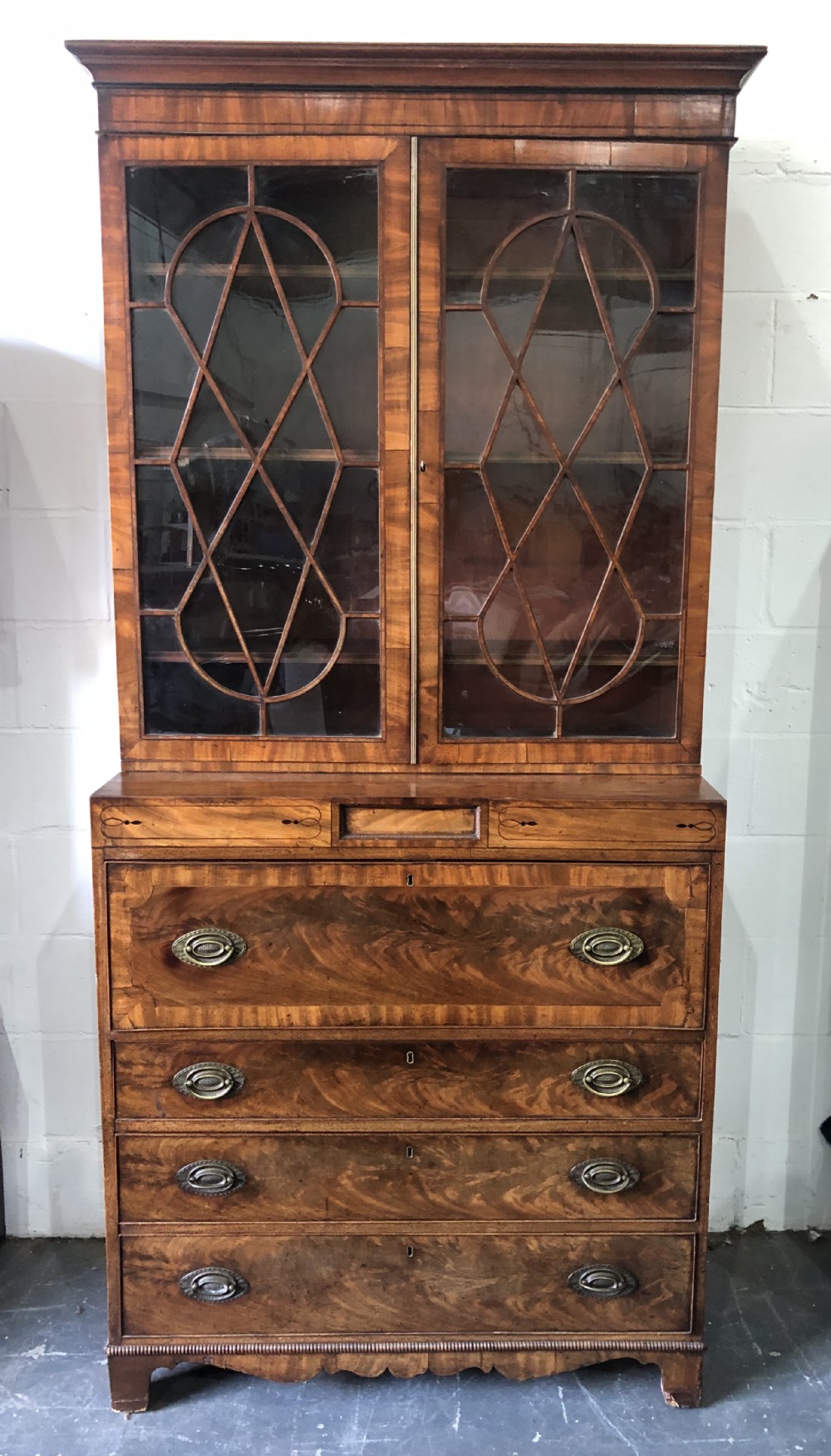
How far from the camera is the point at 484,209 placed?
150cm

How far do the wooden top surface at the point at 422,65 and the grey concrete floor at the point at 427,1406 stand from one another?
1985 millimetres

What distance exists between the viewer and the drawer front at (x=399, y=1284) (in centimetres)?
160

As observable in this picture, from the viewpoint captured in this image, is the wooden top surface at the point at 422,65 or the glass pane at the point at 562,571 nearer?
the wooden top surface at the point at 422,65

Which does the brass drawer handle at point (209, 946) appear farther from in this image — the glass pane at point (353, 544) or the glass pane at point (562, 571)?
the glass pane at point (562, 571)

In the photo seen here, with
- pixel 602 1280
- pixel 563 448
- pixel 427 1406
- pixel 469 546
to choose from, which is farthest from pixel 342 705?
pixel 427 1406

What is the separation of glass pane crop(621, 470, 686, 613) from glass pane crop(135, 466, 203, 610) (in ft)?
2.17

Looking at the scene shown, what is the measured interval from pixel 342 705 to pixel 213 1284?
2.99 feet

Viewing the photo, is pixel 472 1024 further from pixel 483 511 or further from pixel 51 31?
pixel 51 31

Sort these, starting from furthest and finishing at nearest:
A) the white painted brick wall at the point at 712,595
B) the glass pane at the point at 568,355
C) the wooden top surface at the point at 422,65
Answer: the white painted brick wall at the point at 712,595
the glass pane at the point at 568,355
the wooden top surface at the point at 422,65

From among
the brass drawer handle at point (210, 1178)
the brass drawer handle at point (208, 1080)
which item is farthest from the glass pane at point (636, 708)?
the brass drawer handle at point (210, 1178)

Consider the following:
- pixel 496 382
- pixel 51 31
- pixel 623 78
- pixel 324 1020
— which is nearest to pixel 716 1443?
pixel 324 1020

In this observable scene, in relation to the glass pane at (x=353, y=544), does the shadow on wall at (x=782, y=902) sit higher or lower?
lower

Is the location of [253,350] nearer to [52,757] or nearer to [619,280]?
[619,280]

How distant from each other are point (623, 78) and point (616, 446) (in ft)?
1.63
